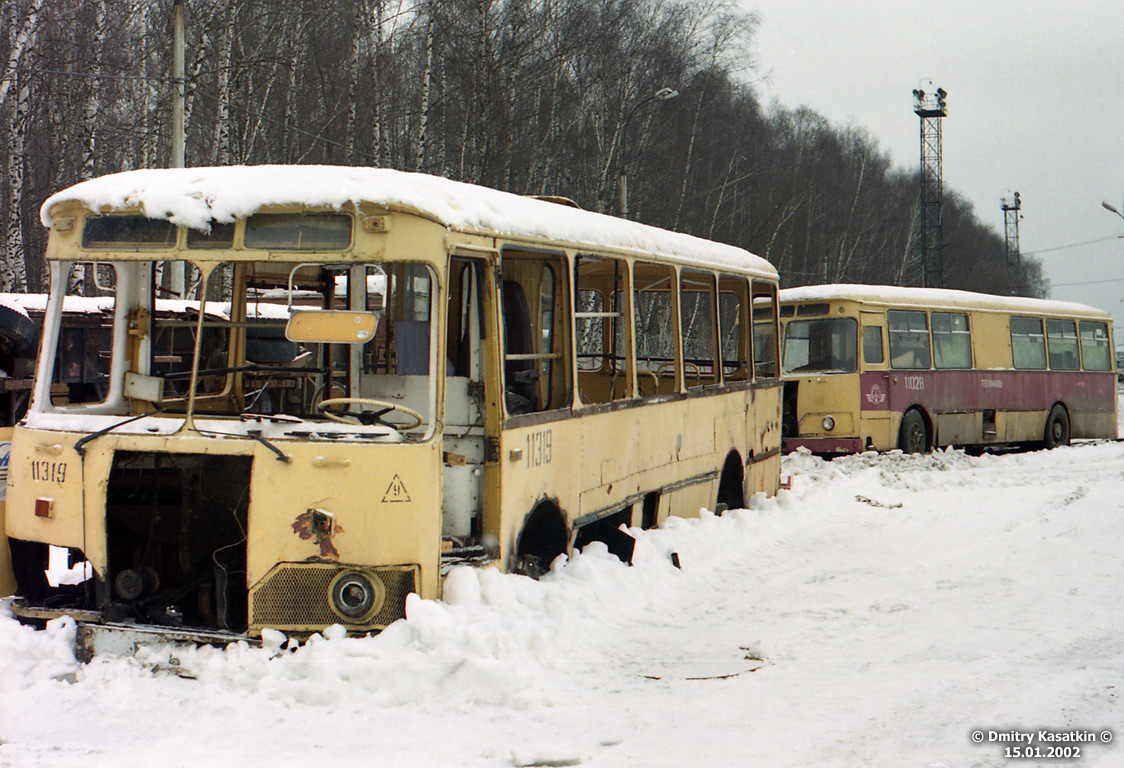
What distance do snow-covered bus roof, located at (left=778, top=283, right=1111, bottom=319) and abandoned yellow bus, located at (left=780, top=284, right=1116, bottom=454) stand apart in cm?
2

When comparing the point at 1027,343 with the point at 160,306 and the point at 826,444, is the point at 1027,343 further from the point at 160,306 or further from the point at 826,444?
the point at 160,306

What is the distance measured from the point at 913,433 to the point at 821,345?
204 cm

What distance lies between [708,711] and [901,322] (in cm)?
1419

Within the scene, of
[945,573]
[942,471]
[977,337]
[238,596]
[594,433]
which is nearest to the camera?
[238,596]

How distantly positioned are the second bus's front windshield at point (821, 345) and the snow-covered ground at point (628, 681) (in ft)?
30.9

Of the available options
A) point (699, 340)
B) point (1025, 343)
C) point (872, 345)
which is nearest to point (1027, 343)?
point (1025, 343)

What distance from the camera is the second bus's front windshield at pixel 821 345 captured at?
17.9 m

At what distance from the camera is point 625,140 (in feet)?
114

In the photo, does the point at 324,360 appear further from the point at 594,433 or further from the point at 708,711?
the point at 708,711

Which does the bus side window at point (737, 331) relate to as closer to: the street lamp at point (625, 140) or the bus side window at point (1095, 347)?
the bus side window at point (1095, 347)

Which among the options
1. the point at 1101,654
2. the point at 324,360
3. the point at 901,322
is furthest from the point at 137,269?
the point at 901,322

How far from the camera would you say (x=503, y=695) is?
539 centimetres

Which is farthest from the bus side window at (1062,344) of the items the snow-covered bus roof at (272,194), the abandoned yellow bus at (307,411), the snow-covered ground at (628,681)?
the snow-covered bus roof at (272,194)

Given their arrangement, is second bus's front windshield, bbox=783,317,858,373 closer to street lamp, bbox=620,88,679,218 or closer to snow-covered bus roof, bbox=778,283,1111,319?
snow-covered bus roof, bbox=778,283,1111,319
